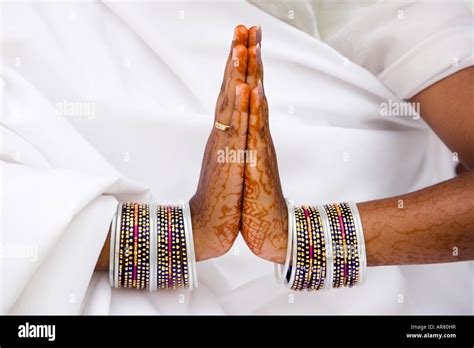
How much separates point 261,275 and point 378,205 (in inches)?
10.8

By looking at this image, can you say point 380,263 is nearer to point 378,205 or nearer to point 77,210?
point 378,205

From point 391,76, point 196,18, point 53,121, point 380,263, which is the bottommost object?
point 380,263

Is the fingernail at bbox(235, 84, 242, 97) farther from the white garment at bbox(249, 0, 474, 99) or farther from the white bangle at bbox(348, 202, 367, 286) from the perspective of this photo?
the white garment at bbox(249, 0, 474, 99)

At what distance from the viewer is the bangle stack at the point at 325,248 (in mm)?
1106

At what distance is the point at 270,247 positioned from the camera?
44.2 inches

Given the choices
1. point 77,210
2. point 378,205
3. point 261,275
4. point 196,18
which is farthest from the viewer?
point 196,18

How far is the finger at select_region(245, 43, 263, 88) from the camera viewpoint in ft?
3.49

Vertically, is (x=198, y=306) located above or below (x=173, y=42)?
below

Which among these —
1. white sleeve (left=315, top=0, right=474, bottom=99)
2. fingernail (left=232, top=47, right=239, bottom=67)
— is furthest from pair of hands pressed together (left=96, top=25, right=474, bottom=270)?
white sleeve (left=315, top=0, right=474, bottom=99)

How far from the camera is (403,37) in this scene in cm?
135

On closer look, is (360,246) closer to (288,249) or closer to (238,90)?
(288,249)

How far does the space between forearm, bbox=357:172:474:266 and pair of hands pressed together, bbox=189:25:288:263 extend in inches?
6.4

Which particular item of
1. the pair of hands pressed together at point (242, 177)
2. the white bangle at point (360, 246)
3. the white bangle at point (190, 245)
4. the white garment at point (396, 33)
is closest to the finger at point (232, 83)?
the pair of hands pressed together at point (242, 177)
